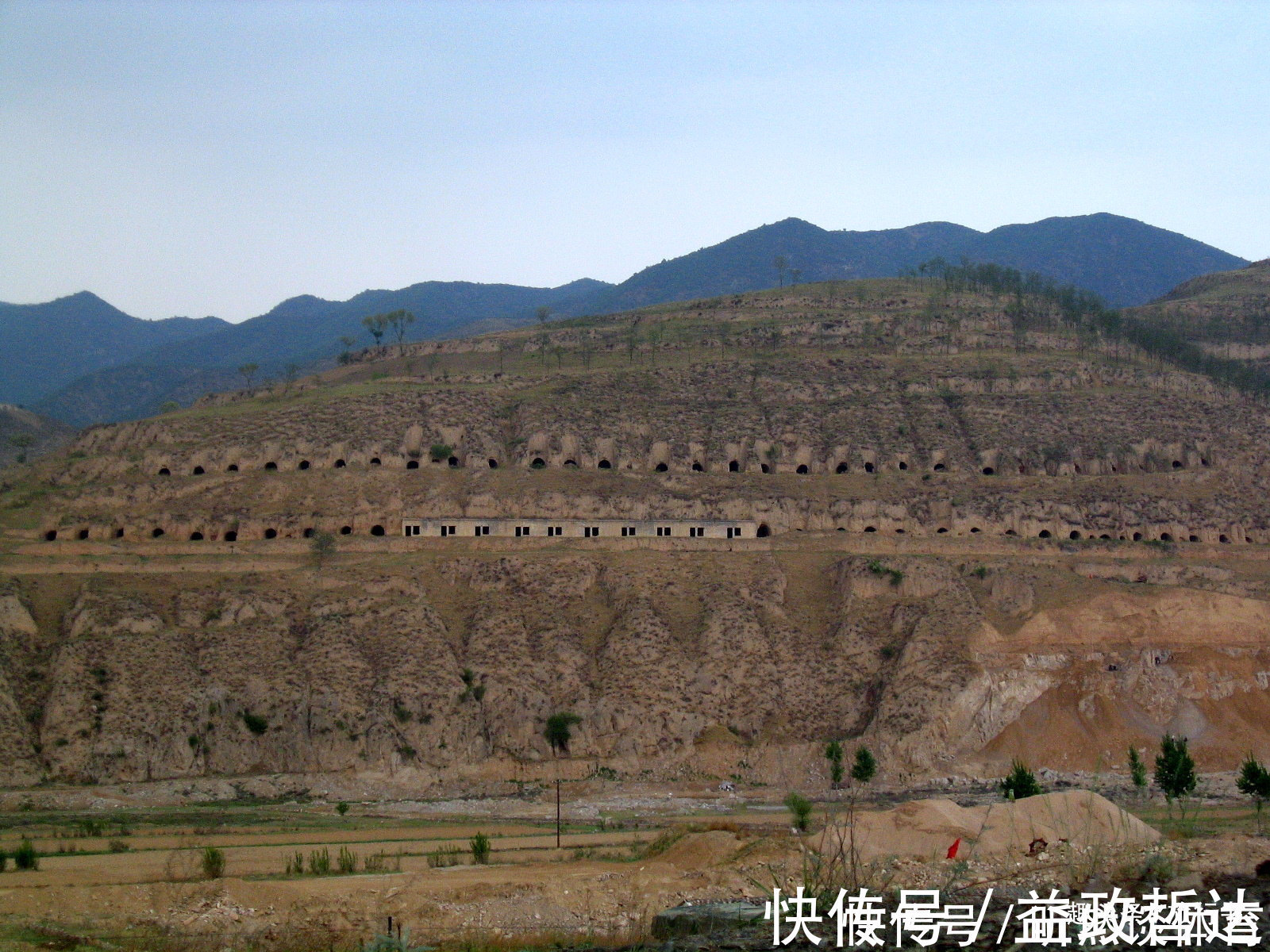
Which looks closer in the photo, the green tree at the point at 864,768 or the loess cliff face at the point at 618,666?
the green tree at the point at 864,768

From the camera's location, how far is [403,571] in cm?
6359

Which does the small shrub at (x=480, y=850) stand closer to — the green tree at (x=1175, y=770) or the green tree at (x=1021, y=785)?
the green tree at (x=1021, y=785)

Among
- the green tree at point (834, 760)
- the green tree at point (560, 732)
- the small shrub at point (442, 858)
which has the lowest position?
the green tree at point (834, 760)

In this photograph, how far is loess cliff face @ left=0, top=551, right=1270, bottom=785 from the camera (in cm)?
5328

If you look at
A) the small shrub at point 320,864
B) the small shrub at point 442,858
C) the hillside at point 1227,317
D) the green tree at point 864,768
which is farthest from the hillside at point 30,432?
the hillside at point 1227,317

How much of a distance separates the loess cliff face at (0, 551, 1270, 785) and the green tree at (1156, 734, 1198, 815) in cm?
516

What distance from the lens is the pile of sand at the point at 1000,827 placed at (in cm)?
2814

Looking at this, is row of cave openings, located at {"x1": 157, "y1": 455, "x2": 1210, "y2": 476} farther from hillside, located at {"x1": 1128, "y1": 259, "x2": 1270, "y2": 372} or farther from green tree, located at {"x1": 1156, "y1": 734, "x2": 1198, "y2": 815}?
hillside, located at {"x1": 1128, "y1": 259, "x2": 1270, "y2": 372}

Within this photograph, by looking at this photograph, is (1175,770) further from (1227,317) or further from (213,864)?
(1227,317)

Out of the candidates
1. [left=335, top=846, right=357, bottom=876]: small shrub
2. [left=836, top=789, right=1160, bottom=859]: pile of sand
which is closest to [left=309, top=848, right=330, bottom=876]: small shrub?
[left=335, top=846, right=357, bottom=876]: small shrub

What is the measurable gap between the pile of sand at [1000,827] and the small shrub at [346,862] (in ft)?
44.4

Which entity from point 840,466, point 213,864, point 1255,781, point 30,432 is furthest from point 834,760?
point 30,432

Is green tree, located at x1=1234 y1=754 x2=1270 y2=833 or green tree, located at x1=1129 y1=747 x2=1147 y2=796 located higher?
green tree, located at x1=1234 y1=754 x2=1270 y2=833

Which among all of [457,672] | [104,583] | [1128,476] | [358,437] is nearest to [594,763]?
[457,672]
